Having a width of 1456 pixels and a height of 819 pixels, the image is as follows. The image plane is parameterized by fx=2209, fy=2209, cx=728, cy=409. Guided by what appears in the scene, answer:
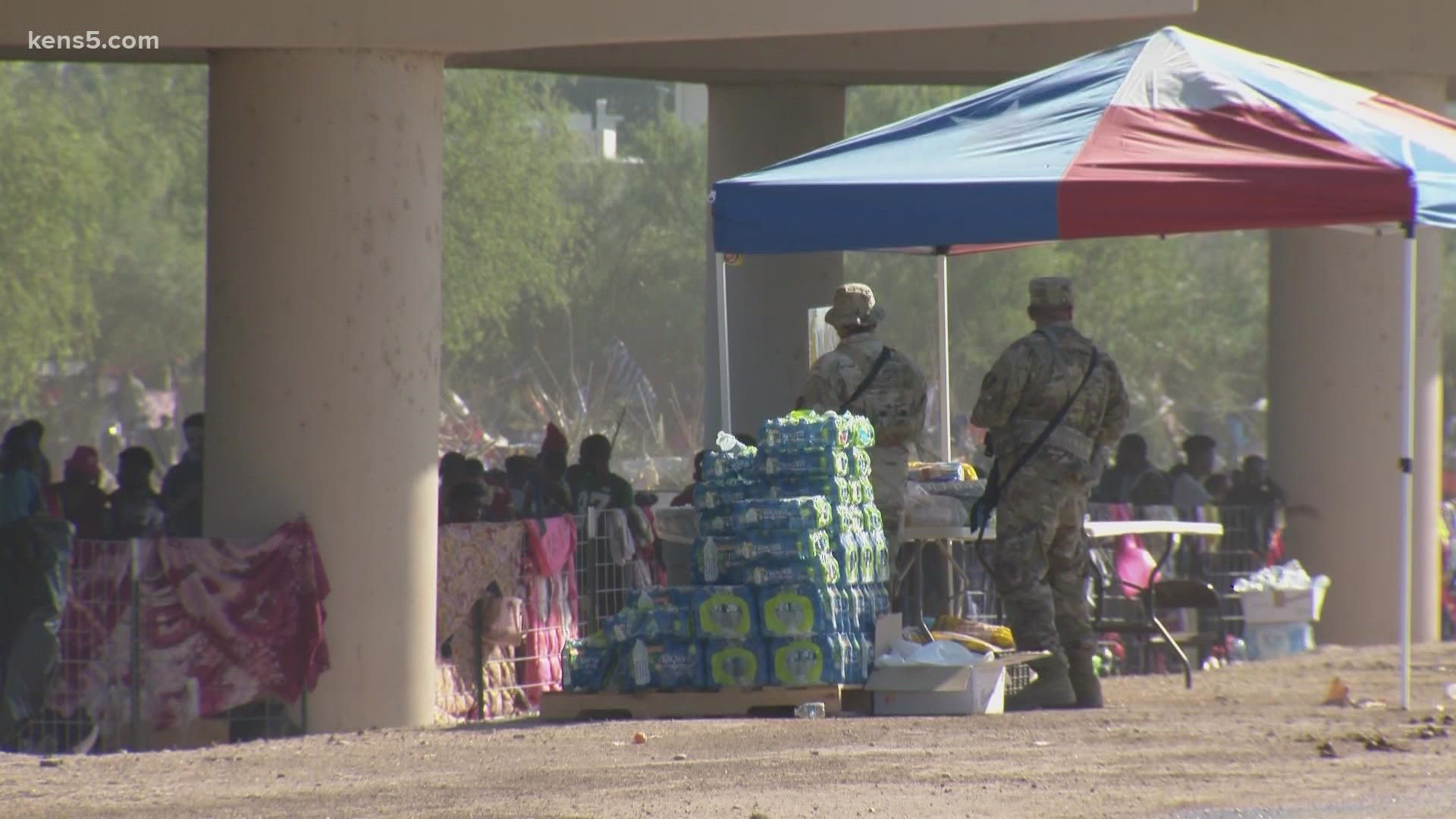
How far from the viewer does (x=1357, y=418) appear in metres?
16.8

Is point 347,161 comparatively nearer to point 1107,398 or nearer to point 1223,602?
point 1107,398

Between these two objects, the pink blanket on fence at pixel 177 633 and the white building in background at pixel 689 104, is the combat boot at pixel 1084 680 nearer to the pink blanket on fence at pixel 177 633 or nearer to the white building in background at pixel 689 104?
the pink blanket on fence at pixel 177 633

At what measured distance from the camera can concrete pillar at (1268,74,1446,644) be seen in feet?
54.7

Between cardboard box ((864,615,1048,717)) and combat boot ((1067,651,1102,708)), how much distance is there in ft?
1.91

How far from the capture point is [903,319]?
1869 inches

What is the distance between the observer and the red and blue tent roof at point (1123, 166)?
32.1 ft

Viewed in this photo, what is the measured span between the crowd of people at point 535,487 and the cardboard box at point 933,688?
3792mm

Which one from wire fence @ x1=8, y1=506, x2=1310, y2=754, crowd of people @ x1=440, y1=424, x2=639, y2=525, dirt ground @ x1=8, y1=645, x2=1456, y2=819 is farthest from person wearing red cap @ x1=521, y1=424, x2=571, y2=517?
dirt ground @ x1=8, y1=645, x2=1456, y2=819

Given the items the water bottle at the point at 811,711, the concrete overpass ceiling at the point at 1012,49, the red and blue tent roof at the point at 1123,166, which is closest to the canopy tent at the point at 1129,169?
the red and blue tent roof at the point at 1123,166

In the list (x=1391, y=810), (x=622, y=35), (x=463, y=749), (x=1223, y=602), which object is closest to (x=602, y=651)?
(x=463, y=749)

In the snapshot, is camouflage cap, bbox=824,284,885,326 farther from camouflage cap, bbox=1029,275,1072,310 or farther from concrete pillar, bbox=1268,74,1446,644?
concrete pillar, bbox=1268,74,1446,644

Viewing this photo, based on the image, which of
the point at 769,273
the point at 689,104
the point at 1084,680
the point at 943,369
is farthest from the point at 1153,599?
the point at 689,104

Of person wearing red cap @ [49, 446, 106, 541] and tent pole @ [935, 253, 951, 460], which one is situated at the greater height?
tent pole @ [935, 253, 951, 460]

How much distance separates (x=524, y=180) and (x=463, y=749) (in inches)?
1458
